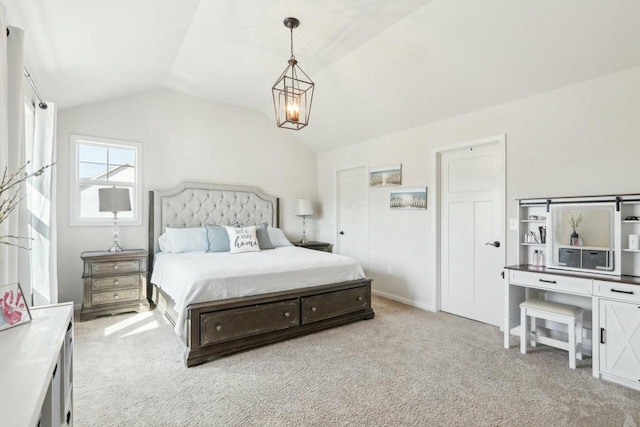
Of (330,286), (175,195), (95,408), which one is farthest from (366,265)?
(95,408)

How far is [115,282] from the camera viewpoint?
150 inches

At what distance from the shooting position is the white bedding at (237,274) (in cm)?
279

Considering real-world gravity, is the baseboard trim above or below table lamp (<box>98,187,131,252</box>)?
below

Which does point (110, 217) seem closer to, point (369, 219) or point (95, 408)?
point (95, 408)

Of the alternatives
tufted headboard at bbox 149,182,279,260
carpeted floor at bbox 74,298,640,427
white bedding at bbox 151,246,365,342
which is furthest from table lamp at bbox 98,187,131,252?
carpeted floor at bbox 74,298,640,427

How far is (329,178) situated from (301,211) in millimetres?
833

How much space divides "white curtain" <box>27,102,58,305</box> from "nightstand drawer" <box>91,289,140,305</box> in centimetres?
88

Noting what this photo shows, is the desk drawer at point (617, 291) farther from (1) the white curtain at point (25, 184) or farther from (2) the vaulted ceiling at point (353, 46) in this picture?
(1) the white curtain at point (25, 184)

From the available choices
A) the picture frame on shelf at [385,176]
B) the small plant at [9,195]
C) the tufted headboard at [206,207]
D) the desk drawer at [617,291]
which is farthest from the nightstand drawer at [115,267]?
the desk drawer at [617,291]

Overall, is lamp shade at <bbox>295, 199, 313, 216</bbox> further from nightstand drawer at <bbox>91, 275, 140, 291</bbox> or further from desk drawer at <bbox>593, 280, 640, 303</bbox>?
desk drawer at <bbox>593, 280, 640, 303</bbox>

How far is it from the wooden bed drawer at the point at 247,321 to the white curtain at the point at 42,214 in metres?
1.40

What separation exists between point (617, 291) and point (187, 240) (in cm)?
430

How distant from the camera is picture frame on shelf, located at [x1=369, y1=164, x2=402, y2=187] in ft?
15.0

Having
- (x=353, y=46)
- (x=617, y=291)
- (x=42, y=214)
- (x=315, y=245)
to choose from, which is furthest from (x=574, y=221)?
(x=42, y=214)
